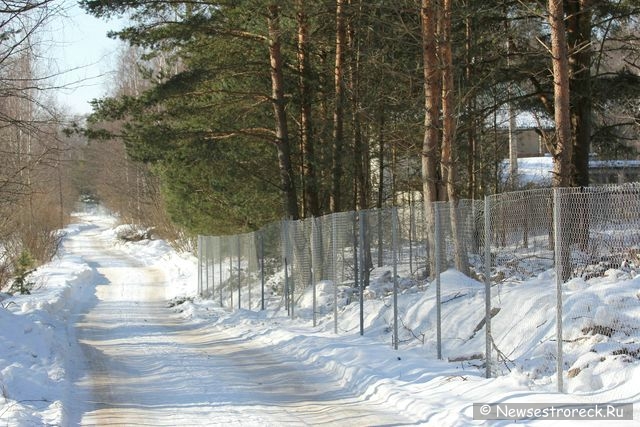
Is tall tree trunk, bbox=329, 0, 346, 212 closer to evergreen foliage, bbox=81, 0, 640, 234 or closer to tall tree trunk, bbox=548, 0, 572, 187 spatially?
evergreen foliage, bbox=81, 0, 640, 234

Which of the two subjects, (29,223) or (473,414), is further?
(29,223)

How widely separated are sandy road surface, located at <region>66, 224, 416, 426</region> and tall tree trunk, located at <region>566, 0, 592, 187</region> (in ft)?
28.0

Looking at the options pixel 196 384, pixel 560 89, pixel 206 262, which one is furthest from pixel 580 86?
pixel 206 262

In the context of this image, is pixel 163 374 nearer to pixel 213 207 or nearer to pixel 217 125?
Answer: pixel 217 125

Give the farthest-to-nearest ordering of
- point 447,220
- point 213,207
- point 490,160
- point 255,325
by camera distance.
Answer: point 490,160
point 213,207
point 255,325
point 447,220

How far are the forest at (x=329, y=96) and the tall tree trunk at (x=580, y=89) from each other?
0.14 ft

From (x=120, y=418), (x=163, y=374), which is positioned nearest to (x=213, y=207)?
(x=163, y=374)

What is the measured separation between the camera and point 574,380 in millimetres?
7422

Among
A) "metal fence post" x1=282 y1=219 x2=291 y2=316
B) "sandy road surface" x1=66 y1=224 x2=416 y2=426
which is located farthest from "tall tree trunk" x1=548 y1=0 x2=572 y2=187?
"metal fence post" x1=282 y1=219 x2=291 y2=316

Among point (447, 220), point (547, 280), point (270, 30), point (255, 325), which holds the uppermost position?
point (270, 30)

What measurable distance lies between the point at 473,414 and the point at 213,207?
20253 millimetres

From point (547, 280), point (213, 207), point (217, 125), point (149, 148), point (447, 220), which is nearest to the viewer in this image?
point (547, 280)

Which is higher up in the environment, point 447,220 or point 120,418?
point 447,220

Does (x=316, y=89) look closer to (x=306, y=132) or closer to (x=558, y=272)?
(x=306, y=132)
